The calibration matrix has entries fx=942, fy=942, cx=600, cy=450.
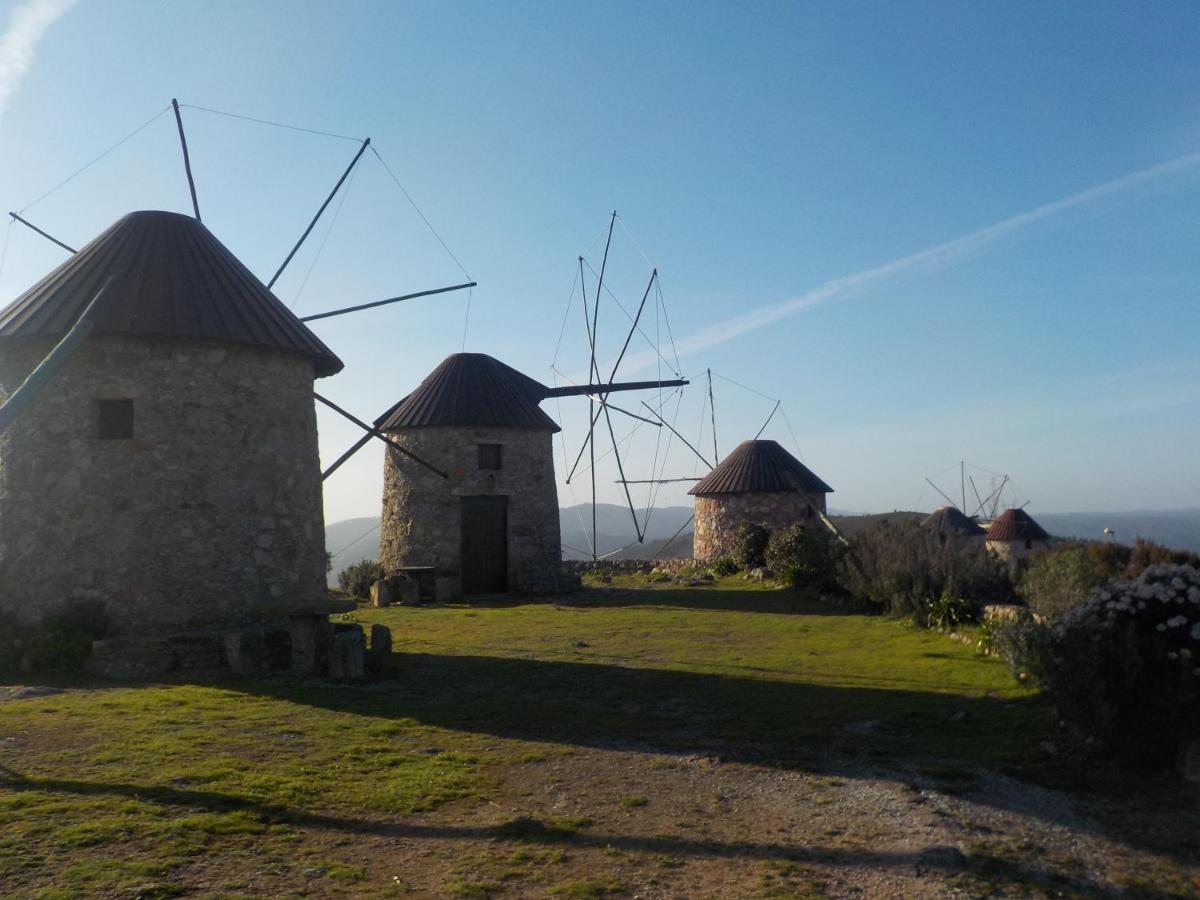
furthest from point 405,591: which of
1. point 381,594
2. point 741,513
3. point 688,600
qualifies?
point 741,513

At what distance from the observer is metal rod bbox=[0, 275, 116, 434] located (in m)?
8.91

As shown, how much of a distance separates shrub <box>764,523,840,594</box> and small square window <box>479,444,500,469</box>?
6.79 meters

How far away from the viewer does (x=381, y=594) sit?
19.2 meters

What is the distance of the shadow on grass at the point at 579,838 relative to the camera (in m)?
4.66

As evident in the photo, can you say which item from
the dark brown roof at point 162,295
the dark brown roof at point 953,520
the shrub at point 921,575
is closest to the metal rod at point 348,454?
the dark brown roof at point 162,295

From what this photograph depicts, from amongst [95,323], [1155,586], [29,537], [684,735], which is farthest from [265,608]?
[1155,586]

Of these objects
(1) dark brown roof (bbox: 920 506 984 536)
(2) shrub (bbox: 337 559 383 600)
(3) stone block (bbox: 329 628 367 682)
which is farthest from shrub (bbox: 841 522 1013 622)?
(1) dark brown roof (bbox: 920 506 984 536)

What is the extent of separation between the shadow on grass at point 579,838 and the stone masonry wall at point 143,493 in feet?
14.5

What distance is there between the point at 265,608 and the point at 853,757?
6.88 m

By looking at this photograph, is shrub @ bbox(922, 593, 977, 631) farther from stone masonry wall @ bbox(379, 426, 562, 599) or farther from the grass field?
stone masonry wall @ bbox(379, 426, 562, 599)

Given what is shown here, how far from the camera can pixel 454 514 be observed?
20391mm

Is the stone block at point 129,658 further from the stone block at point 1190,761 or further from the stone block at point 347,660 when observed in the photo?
the stone block at point 1190,761

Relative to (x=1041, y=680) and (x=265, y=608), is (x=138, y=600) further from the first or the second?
(x=1041, y=680)

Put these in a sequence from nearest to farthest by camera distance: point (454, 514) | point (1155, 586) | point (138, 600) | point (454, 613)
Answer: point (1155, 586) → point (138, 600) → point (454, 613) → point (454, 514)
